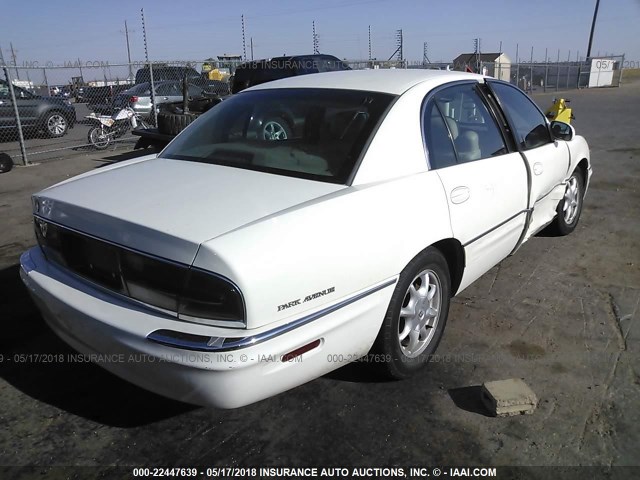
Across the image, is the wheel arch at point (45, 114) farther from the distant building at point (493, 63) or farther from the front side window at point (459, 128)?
the distant building at point (493, 63)

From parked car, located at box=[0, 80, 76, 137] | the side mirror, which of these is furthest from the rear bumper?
parked car, located at box=[0, 80, 76, 137]

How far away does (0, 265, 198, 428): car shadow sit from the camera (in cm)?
262

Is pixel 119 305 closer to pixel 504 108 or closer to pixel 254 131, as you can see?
pixel 254 131

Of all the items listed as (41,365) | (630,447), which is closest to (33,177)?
(41,365)

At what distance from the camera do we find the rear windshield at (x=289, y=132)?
2.70 m

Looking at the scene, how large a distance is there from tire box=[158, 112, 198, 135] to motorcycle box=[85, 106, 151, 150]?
178 inches

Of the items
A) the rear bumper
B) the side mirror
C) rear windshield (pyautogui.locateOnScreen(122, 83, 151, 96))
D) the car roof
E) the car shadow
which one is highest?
the car roof

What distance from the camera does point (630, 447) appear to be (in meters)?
2.31

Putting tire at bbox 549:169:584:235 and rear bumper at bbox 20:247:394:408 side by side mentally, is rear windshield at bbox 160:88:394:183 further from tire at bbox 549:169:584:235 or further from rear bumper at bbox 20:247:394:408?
tire at bbox 549:169:584:235

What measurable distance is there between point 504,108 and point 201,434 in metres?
2.87

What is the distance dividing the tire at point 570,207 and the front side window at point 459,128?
1.58 meters

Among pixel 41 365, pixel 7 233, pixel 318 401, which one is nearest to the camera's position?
pixel 318 401

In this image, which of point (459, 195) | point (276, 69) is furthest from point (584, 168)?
point (276, 69)

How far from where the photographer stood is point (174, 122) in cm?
751
